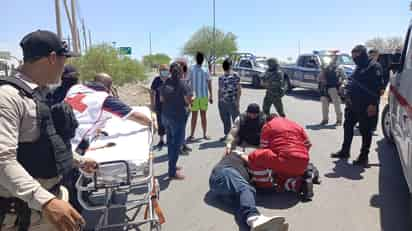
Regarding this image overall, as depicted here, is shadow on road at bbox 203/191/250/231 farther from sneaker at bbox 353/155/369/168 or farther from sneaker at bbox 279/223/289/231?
sneaker at bbox 353/155/369/168

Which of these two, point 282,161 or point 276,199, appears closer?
point 282,161

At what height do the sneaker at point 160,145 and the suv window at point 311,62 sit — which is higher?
the suv window at point 311,62

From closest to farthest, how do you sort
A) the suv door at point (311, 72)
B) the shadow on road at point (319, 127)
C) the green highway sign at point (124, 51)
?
the shadow on road at point (319, 127)
the suv door at point (311, 72)
the green highway sign at point (124, 51)

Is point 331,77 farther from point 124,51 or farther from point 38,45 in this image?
point 124,51

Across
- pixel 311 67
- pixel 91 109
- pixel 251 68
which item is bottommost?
pixel 251 68

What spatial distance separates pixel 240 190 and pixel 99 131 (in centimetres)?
168

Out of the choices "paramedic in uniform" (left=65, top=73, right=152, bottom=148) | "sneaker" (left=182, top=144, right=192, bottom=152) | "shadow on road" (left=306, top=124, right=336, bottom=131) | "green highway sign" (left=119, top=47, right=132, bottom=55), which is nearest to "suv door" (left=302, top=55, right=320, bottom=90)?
"shadow on road" (left=306, top=124, right=336, bottom=131)

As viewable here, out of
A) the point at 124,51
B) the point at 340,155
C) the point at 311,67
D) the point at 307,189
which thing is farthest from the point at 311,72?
the point at 307,189

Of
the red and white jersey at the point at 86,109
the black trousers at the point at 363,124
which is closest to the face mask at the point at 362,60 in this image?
the black trousers at the point at 363,124

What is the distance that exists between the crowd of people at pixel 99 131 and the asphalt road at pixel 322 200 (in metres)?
0.19

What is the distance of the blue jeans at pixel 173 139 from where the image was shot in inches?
195

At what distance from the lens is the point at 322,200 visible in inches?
169

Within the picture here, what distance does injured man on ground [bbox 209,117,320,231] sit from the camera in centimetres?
403

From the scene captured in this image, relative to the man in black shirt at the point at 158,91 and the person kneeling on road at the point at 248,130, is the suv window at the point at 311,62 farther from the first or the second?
the person kneeling on road at the point at 248,130
